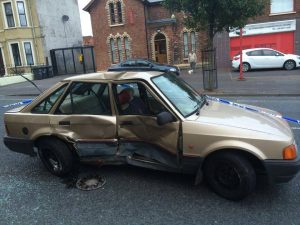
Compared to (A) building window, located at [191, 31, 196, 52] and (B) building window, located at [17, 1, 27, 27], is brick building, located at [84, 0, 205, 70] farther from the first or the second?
(B) building window, located at [17, 1, 27, 27]

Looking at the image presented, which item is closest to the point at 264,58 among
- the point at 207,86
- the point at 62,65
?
the point at 207,86

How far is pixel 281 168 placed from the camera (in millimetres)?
3334

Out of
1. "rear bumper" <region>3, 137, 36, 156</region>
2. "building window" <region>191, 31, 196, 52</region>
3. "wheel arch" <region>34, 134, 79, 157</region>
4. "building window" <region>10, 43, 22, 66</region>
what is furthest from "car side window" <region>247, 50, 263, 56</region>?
"building window" <region>10, 43, 22, 66</region>

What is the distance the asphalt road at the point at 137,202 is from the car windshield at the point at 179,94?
1.05 m

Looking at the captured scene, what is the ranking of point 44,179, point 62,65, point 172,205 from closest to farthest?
point 172,205 → point 44,179 → point 62,65

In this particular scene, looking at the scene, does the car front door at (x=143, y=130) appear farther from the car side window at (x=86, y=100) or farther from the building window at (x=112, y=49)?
the building window at (x=112, y=49)

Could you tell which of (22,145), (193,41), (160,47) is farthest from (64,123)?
(160,47)

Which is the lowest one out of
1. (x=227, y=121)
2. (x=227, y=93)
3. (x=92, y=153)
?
(x=227, y=93)

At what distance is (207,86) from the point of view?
43.5ft

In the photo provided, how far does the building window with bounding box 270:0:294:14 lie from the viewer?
2161cm

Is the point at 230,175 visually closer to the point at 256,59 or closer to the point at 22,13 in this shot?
the point at 256,59

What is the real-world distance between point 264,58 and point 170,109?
671 inches

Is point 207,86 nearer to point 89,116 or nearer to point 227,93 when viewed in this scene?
point 227,93

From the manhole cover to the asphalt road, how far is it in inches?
3.9
